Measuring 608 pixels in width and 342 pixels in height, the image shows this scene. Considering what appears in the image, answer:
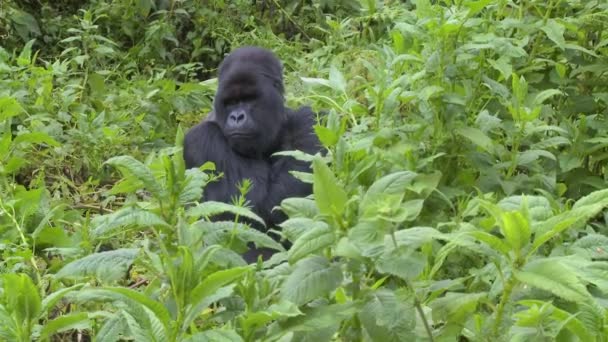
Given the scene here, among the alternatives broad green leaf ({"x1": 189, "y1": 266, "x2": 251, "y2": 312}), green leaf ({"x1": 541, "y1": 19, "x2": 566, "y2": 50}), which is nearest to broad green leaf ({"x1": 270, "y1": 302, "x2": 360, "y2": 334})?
broad green leaf ({"x1": 189, "y1": 266, "x2": 251, "y2": 312})

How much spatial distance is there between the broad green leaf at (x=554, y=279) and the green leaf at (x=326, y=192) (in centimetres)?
26

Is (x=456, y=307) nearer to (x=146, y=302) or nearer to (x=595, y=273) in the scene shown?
(x=595, y=273)

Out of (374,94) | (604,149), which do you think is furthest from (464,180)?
(604,149)

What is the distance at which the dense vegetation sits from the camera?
1.40 meters

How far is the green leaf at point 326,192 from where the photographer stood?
1.43 metres

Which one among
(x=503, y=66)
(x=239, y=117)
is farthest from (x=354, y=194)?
(x=239, y=117)

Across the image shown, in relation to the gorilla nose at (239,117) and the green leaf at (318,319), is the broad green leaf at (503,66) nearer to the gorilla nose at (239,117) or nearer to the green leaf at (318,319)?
the gorilla nose at (239,117)

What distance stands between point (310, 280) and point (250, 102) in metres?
2.46

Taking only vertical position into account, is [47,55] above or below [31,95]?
below

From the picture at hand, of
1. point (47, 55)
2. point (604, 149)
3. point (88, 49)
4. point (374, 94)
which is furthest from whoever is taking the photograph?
point (47, 55)

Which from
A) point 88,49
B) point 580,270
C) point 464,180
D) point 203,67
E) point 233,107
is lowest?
point 203,67

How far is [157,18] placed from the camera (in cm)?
621

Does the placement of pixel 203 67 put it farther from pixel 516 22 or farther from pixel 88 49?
pixel 516 22

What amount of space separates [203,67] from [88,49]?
99 centimetres
